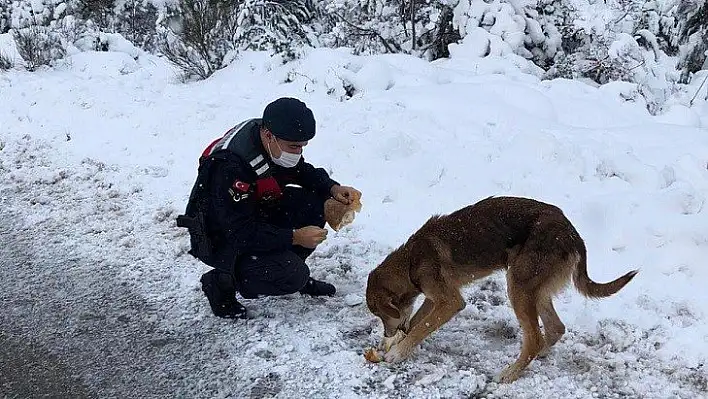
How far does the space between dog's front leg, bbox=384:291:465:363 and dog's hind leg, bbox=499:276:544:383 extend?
0.36 meters

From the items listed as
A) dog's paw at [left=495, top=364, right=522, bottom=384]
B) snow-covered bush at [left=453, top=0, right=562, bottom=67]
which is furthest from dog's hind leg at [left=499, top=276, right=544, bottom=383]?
snow-covered bush at [left=453, top=0, right=562, bottom=67]

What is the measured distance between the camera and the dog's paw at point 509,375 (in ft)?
11.1

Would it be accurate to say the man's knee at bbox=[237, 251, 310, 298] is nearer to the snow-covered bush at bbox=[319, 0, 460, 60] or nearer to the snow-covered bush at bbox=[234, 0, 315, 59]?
the snow-covered bush at bbox=[234, 0, 315, 59]

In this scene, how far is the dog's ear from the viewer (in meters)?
3.70

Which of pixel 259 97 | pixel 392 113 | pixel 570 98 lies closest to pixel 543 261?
pixel 392 113

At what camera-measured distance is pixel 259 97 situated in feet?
27.5

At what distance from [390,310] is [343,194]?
1027 mm

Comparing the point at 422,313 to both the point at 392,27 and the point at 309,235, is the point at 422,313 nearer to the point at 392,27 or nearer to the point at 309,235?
the point at 309,235

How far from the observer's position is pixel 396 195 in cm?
567

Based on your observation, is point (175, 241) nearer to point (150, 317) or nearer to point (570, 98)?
point (150, 317)

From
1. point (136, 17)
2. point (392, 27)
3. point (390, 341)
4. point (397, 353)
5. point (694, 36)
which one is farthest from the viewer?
point (136, 17)

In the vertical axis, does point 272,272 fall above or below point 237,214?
below

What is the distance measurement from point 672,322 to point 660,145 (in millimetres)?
2678

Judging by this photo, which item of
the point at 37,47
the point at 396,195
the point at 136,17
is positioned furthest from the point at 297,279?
the point at 136,17
